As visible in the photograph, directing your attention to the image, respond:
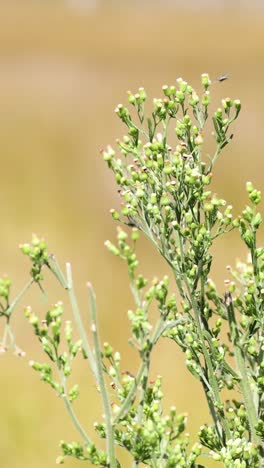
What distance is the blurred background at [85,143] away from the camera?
693cm

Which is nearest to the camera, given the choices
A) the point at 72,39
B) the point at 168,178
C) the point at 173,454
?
the point at 173,454

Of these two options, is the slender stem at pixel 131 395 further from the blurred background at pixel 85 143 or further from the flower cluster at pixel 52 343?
the blurred background at pixel 85 143

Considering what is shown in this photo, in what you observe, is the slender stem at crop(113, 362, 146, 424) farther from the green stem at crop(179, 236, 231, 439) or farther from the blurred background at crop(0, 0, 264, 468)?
the blurred background at crop(0, 0, 264, 468)

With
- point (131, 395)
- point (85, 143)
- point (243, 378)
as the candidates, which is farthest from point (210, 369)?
point (85, 143)

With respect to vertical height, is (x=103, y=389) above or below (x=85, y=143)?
below

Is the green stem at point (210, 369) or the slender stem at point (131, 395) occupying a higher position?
the green stem at point (210, 369)

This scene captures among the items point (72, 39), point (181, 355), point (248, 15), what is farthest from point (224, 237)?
point (248, 15)

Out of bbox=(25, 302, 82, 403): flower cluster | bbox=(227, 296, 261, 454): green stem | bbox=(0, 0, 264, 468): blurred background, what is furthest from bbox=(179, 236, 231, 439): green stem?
bbox=(0, 0, 264, 468): blurred background

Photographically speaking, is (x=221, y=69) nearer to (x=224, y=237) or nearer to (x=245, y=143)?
(x=245, y=143)

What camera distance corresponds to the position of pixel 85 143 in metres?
11.5

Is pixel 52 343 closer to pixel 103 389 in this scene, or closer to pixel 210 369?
pixel 103 389

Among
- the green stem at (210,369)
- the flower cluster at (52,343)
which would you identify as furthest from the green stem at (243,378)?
the flower cluster at (52,343)

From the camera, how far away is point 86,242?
9.28m

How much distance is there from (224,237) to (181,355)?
2.21m
